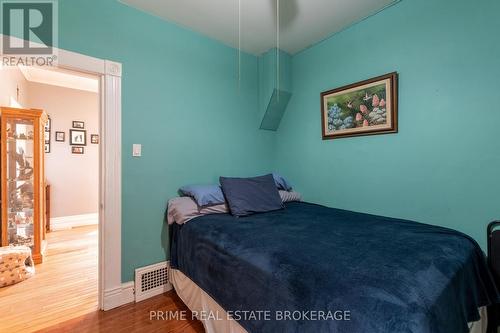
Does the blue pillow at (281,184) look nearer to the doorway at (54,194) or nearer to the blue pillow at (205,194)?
the blue pillow at (205,194)

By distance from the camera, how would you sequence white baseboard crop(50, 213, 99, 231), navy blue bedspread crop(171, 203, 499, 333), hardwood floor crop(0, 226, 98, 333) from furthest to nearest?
white baseboard crop(50, 213, 99, 231) → hardwood floor crop(0, 226, 98, 333) → navy blue bedspread crop(171, 203, 499, 333)

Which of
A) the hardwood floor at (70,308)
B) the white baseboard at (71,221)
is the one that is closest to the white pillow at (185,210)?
the hardwood floor at (70,308)

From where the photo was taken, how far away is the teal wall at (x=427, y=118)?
153 cm

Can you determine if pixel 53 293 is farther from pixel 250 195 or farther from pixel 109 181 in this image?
pixel 250 195

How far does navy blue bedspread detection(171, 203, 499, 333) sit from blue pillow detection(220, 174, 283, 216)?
0.82ft

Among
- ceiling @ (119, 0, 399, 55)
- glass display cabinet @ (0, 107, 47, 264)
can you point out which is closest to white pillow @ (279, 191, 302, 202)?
ceiling @ (119, 0, 399, 55)

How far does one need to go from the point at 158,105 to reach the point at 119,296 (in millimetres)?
1710

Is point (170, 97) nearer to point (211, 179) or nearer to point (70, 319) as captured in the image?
point (211, 179)

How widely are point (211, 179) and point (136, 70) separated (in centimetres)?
126

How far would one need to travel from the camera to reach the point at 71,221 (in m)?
4.19

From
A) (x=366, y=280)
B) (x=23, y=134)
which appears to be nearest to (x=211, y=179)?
(x=366, y=280)

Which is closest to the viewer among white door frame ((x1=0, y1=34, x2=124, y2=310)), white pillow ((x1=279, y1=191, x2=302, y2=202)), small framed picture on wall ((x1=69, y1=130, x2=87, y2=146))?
white door frame ((x1=0, y1=34, x2=124, y2=310))

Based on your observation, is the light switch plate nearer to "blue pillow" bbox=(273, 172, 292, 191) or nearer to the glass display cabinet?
"blue pillow" bbox=(273, 172, 292, 191)

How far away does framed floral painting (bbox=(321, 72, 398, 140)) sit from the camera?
195cm
